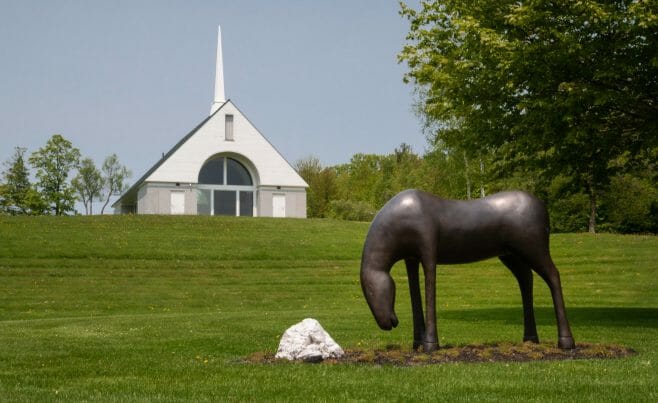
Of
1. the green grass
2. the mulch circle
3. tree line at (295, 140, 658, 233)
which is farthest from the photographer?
tree line at (295, 140, 658, 233)

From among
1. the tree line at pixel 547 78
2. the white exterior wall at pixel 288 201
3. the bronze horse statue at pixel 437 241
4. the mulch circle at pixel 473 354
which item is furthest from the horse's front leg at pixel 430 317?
the white exterior wall at pixel 288 201

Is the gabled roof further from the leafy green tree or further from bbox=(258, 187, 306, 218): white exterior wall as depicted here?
the leafy green tree

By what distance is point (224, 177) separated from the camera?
57656 millimetres

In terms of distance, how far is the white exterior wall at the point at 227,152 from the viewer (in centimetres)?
5509

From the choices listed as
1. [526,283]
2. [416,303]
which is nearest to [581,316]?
[526,283]

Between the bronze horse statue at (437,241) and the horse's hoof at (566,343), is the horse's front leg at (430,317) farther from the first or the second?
the horse's hoof at (566,343)

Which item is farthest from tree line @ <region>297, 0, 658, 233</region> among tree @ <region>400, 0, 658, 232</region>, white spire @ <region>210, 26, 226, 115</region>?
white spire @ <region>210, 26, 226, 115</region>

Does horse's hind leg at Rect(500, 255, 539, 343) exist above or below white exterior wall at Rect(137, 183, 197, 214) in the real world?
below

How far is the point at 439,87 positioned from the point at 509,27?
2.71 meters

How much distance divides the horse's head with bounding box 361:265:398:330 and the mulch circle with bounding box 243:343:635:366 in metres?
0.50

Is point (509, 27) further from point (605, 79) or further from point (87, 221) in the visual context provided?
point (87, 221)

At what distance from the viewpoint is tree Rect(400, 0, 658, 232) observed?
1712cm

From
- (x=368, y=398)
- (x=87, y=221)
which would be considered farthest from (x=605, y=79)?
(x=87, y=221)

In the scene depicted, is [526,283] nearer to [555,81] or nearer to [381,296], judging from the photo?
[381,296]
